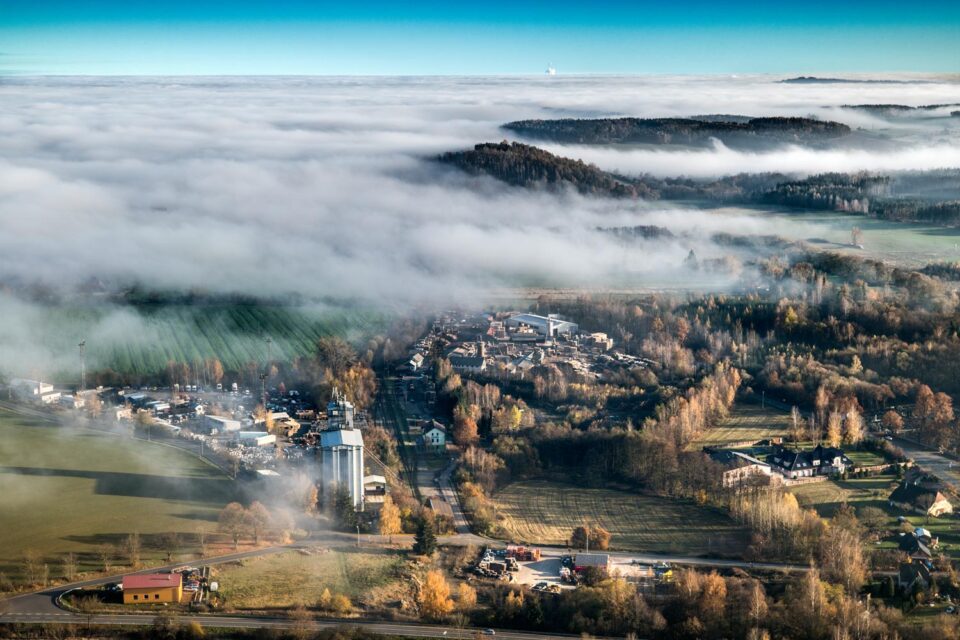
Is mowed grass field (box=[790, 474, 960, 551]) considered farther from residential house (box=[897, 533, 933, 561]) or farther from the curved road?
the curved road

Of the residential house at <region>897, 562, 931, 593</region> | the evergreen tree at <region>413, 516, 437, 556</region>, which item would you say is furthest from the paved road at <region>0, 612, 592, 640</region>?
the residential house at <region>897, 562, 931, 593</region>

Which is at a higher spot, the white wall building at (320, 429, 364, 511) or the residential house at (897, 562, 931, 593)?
the white wall building at (320, 429, 364, 511)

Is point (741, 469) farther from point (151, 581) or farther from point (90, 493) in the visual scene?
point (90, 493)

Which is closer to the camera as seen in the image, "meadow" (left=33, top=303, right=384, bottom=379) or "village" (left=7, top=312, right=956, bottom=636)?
"village" (left=7, top=312, right=956, bottom=636)

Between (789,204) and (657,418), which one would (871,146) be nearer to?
(789,204)

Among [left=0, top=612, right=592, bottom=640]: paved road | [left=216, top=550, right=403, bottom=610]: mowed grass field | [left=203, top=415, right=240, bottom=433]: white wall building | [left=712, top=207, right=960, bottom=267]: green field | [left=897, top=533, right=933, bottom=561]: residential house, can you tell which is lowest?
[left=0, top=612, right=592, bottom=640]: paved road

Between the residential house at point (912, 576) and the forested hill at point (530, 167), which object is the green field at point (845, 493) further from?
the forested hill at point (530, 167)

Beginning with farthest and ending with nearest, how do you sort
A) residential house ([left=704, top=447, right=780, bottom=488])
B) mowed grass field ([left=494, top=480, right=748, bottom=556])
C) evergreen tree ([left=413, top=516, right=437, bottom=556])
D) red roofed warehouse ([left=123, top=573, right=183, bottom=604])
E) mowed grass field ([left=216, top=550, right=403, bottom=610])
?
1. residential house ([left=704, top=447, right=780, bottom=488])
2. mowed grass field ([left=494, top=480, right=748, bottom=556])
3. evergreen tree ([left=413, top=516, right=437, bottom=556])
4. mowed grass field ([left=216, top=550, right=403, bottom=610])
5. red roofed warehouse ([left=123, top=573, right=183, bottom=604])

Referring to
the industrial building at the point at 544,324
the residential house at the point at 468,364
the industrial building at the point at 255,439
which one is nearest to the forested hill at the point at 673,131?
the industrial building at the point at 544,324
